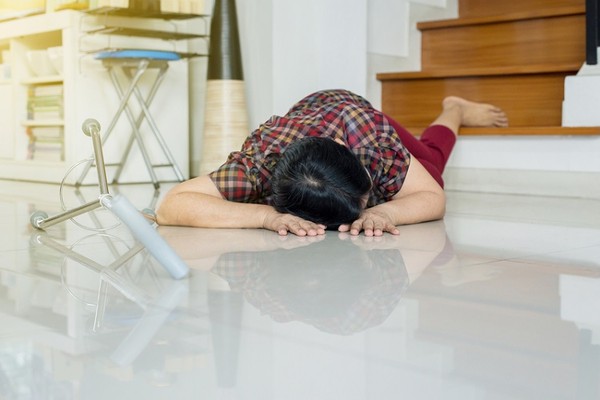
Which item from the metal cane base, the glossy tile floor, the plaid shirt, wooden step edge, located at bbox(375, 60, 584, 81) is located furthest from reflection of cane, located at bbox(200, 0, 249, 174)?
the metal cane base

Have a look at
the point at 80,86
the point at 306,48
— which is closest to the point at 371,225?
the point at 306,48

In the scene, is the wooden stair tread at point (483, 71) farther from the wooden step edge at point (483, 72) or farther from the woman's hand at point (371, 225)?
the woman's hand at point (371, 225)

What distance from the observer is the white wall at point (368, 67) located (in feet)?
9.76

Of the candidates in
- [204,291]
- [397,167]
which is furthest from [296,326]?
[397,167]

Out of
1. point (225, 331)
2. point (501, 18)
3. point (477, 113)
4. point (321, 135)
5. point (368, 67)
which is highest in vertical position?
point (501, 18)

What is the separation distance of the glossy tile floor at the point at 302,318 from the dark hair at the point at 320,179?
0.08 metres

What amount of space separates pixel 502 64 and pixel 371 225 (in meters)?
1.87

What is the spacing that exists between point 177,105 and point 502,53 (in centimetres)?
150

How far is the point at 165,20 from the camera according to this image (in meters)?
3.79

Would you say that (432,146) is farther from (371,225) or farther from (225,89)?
(225,89)

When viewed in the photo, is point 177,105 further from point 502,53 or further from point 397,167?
point 397,167

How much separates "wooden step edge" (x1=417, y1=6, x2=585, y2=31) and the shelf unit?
1015 millimetres

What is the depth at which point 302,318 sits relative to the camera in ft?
3.38

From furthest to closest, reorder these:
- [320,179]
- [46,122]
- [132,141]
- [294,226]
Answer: [46,122] < [132,141] < [294,226] < [320,179]
